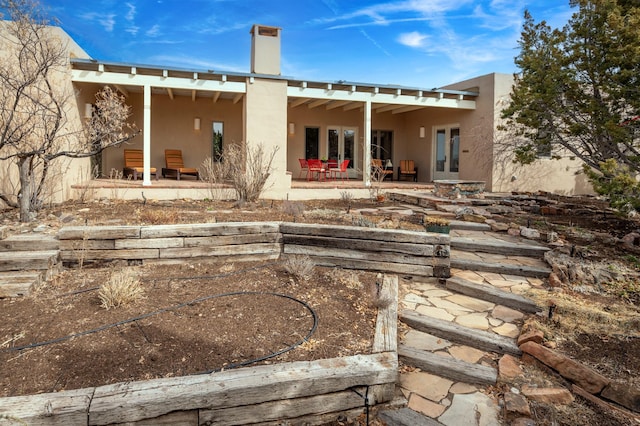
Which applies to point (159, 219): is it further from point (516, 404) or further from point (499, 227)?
point (499, 227)

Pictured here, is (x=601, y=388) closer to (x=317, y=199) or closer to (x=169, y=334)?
(x=169, y=334)

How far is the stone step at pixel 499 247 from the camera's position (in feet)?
16.6

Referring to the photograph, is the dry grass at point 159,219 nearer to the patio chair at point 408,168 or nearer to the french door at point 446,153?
the french door at point 446,153

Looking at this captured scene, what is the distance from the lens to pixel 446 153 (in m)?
14.1

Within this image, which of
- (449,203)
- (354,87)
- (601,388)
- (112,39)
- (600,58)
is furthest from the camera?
(112,39)

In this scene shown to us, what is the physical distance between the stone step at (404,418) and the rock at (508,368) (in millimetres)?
700

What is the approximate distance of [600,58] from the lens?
20.6 ft

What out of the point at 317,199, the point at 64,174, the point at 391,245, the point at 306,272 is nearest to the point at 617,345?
the point at 391,245

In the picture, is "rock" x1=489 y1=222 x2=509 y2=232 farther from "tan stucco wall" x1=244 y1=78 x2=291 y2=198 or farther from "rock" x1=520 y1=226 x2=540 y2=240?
"tan stucco wall" x1=244 y1=78 x2=291 y2=198

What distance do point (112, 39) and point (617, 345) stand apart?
15007mm

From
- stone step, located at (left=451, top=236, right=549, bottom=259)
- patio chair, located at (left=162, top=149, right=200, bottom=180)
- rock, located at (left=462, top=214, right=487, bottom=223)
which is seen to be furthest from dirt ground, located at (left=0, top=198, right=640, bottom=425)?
patio chair, located at (left=162, top=149, right=200, bottom=180)

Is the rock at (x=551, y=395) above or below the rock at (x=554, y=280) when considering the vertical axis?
below

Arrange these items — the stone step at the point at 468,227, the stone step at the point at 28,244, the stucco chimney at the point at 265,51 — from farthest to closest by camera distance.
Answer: the stucco chimney at the point at 265,51
the stone step at the point at 468,227
the stone step at the point at 28,244

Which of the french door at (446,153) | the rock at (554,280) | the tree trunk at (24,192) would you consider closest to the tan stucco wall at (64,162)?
the tree trunk at (24,192)
